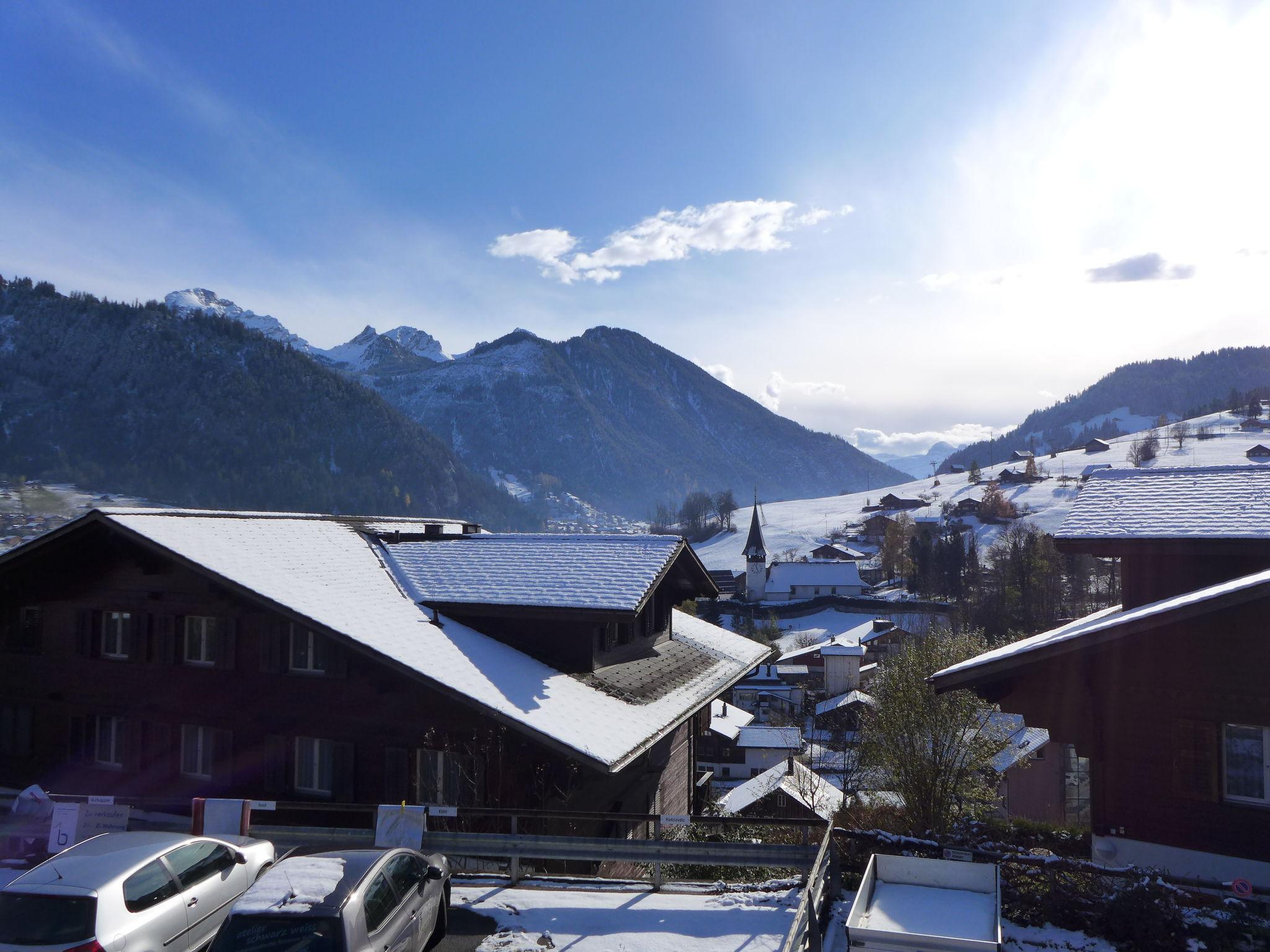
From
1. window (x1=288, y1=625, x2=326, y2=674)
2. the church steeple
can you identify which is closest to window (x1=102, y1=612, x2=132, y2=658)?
window (x1=288, y1=625, x2=326, y2=674)

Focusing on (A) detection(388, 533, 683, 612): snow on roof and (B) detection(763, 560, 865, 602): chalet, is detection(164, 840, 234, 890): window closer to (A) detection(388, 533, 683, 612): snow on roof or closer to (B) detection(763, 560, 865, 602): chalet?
(A) detection(388, 533, 683, 612): snow on roof

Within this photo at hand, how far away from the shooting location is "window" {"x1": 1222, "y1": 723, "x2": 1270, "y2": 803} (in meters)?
11.4

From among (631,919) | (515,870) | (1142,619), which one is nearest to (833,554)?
(1142,619)

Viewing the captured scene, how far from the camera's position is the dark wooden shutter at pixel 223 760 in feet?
59.1

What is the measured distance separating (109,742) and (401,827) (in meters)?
12.1

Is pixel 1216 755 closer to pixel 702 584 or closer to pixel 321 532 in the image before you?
pixel 702 584

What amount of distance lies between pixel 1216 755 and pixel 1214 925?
11.2 ft

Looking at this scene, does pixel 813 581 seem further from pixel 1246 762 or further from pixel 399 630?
pixel 1246 762

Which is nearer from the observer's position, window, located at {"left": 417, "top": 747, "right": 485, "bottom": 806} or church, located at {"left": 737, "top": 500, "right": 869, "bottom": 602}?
window, located at {"left": 417, "top": 747, "right": 485, "bottom": 806}

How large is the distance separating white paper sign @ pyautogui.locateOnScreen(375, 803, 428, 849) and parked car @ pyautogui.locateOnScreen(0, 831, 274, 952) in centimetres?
179

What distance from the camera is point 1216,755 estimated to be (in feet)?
38.1

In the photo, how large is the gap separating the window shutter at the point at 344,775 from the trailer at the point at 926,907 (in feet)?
36.8

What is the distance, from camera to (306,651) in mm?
18047

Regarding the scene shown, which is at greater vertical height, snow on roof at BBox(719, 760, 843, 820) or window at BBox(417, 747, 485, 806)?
window at BBox(417, 747, 485, 806)
